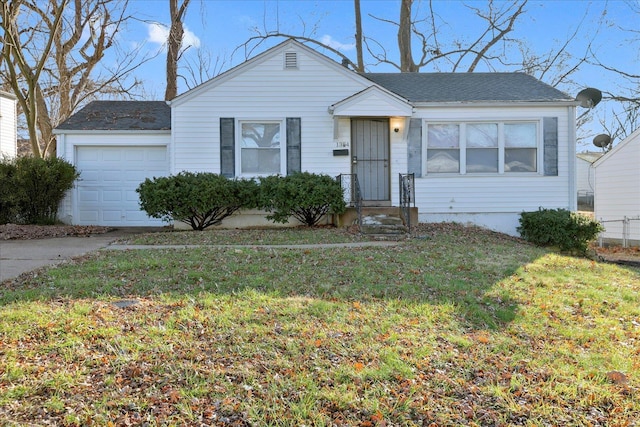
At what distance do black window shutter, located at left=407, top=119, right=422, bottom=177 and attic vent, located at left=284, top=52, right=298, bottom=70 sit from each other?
10.6 ft

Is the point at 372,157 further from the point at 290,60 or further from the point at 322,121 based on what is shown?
the point at 290,60

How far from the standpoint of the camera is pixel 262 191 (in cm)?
1055

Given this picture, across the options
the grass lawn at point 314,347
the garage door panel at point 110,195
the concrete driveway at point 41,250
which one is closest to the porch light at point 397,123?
the grass lawn at point 314,347

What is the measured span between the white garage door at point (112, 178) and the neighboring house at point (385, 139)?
132 cm

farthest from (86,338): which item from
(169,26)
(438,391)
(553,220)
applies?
(169,26)

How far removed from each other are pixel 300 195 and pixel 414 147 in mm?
3314

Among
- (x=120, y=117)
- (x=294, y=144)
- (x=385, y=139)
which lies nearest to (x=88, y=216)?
(x=120, y=117)

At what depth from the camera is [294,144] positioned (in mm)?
11492

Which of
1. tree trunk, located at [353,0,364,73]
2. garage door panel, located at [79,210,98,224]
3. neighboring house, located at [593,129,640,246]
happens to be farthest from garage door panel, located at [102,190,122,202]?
neighboring house, located at [593,129,640,246]

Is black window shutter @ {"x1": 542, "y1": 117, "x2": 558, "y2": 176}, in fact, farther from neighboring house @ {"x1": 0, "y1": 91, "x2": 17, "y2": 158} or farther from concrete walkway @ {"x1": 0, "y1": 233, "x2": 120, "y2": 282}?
neighboring house @ {"x1": 0, "y1": 91, "x2": 17, "y2": 158}

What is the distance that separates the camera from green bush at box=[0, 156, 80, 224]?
1097 cm

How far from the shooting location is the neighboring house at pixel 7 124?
605 inches

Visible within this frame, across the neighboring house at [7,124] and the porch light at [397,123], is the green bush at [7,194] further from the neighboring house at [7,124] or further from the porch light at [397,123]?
the porch light at [397,123]

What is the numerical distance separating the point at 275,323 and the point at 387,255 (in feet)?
11.7
